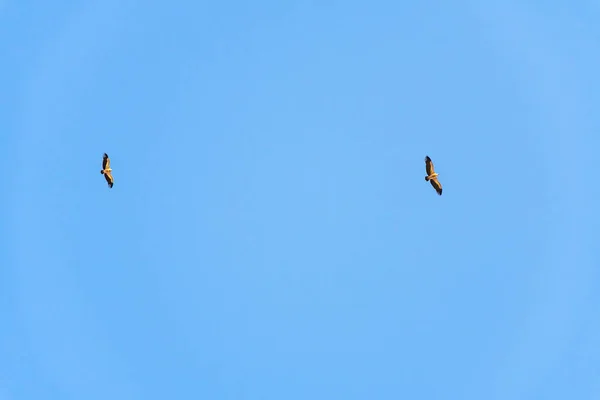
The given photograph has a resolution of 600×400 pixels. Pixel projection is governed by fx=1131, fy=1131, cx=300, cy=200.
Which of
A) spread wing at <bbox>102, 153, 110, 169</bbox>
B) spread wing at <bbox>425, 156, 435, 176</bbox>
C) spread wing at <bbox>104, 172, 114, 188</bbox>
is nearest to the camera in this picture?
spread wing at <bbox>425, 156, 435, 176</bbox>

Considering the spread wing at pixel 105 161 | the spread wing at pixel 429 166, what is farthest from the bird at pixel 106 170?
the spread wing at pixel 429 166

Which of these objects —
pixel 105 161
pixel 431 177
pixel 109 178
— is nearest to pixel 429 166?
pixel 431 177

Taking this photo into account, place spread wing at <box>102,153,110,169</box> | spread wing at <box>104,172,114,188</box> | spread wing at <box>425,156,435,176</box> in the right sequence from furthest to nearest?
spread wing at <box>104,172,114,188</box>
spread wing at <box>102,153,110,169</box>
spread wing at <box>425,156,435,176</box>

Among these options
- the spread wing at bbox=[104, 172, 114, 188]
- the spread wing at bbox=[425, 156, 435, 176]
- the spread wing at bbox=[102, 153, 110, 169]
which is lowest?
the spread wing at bbox=[104, 172, 114, 188]

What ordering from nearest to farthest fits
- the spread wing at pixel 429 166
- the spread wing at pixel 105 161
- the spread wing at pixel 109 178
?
the spread wing at pixel 429 166 < the spread wing at pixel 105 161 < the spread wing at pixel 109 178

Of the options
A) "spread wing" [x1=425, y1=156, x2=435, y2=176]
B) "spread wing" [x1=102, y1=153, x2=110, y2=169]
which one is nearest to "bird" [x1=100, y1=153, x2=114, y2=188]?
"spread wing" [x1=102, y1=153, x2=110, y2=169]

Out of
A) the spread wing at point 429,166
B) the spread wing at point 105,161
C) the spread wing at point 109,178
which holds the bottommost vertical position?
the spread wing at point 109,178

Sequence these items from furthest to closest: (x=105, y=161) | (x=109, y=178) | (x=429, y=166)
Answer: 1. (x=109, y=178)
2. (x=105, y=161)
3. (x=429, y=166)

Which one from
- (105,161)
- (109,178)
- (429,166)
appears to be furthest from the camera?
(109,178)

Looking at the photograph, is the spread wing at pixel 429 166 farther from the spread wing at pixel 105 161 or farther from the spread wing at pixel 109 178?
Result: the spread wing at pixel 105 161

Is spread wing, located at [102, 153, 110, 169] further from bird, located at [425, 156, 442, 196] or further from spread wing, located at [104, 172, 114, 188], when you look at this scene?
bird, located at [425, 156, 442, 196]

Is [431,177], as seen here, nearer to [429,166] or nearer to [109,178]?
[429,166]
